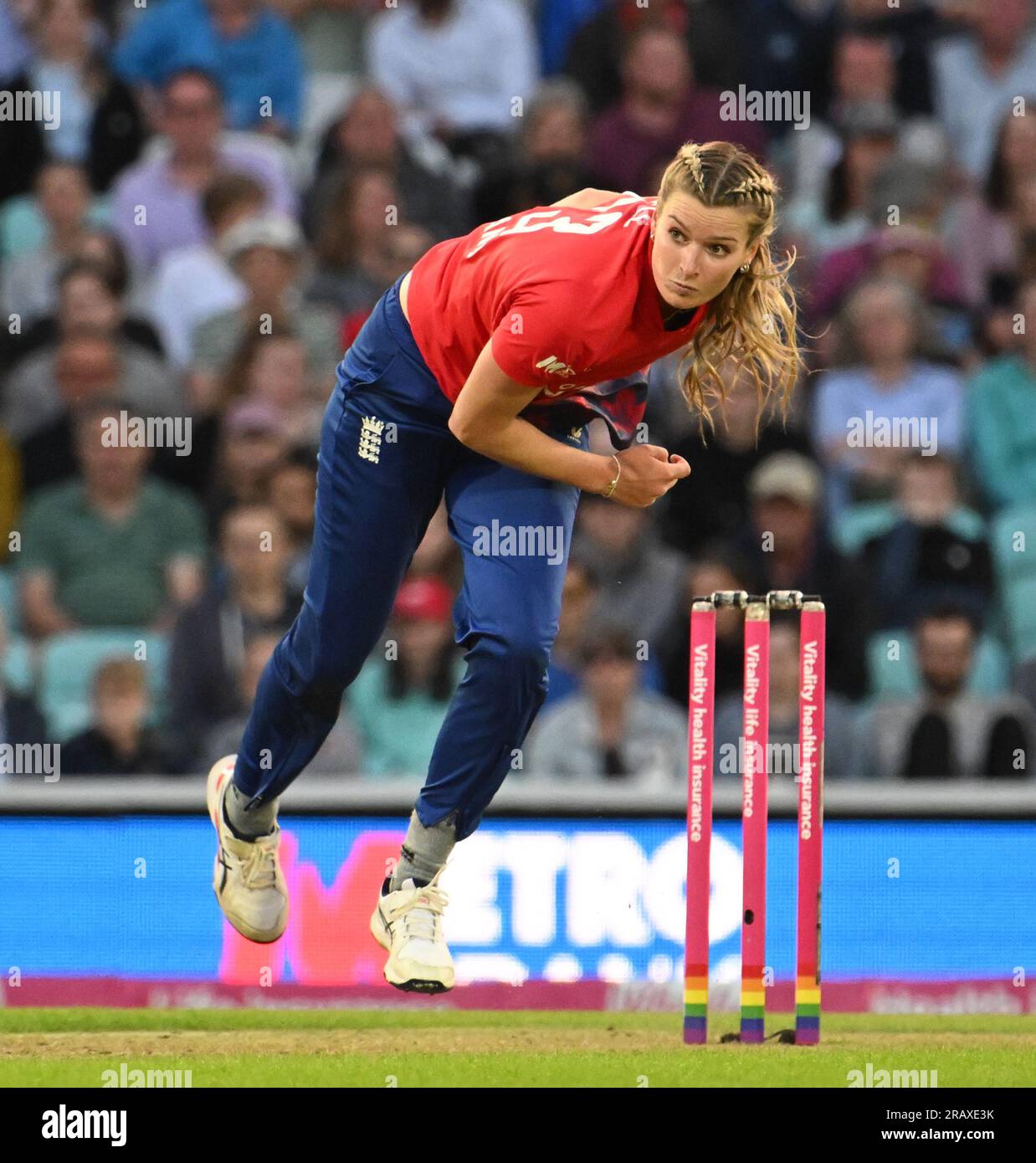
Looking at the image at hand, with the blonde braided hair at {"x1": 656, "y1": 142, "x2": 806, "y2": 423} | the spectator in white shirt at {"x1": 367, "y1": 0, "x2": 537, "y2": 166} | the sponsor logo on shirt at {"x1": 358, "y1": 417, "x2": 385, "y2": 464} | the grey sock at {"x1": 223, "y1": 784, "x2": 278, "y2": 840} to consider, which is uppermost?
the spectator in white shirt at {"x1": 367, "y1": 0, "x2": 537, "y2": 166}

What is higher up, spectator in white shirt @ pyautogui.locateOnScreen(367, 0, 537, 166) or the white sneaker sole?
spectator in white shirt @ pyautogui.locateOnScreen(367, 0, 537, 166)

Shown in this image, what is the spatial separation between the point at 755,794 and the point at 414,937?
1.21 m

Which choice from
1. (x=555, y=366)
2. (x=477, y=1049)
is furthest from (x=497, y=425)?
(x=477, y=1049)

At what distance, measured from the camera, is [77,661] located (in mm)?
9969

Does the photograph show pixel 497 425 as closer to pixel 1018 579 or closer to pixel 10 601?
pixel 10 601

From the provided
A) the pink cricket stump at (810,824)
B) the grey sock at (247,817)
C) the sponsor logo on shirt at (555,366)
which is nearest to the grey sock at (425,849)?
the grey sock at (247,817)

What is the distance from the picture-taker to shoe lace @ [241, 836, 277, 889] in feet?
21.9

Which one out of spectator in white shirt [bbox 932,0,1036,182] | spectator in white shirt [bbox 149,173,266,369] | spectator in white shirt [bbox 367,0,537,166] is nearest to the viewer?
spectator in white shirt [bbox 149,173,266,369]

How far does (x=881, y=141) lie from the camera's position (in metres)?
11.4

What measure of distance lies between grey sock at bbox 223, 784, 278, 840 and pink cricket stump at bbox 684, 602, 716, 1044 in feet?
4.27

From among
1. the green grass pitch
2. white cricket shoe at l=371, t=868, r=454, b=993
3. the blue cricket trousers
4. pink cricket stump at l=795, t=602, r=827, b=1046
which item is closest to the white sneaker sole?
white cricket shoe at l=371, t=868, r=454, b=993

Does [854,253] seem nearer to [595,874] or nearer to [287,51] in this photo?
[287,51]

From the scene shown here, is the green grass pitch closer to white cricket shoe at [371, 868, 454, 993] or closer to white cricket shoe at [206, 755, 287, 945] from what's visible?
white cricket shoe at [371, 868, 454, 993]

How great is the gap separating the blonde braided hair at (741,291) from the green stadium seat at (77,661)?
4.25m
